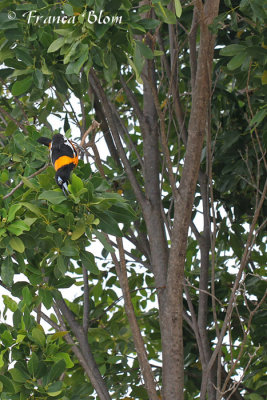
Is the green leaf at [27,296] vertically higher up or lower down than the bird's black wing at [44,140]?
lower down

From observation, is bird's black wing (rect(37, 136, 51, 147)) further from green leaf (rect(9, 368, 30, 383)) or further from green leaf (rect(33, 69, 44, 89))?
green leaf (rect(9, 368, 30, 383))

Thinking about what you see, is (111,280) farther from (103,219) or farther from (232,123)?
(103,219)

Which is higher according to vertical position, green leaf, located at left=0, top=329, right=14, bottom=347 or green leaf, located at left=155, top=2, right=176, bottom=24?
green leaf, located at left=155, top=2, right=176, bottom=24

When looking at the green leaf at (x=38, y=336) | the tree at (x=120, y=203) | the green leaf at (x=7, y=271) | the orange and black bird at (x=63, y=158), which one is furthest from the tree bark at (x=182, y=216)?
the green leaf at (x=7, y=271)

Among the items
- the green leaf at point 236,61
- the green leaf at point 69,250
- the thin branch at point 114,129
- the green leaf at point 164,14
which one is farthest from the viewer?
the thin branch at point 114,129

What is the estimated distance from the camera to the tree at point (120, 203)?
2291 mm

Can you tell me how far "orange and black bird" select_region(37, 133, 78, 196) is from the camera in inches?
88.7

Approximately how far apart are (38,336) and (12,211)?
501 millimetres

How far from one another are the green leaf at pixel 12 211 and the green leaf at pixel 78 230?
0.66ft

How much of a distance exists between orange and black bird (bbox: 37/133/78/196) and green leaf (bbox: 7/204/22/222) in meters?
0.16

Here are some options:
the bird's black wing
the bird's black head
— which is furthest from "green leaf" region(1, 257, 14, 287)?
the bird's black wing

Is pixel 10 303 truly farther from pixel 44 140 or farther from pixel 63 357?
pixel 44 140

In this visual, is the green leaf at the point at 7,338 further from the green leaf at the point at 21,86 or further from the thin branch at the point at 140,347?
the green leaf at the point at 21,86

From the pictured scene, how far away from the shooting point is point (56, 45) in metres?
2.37
